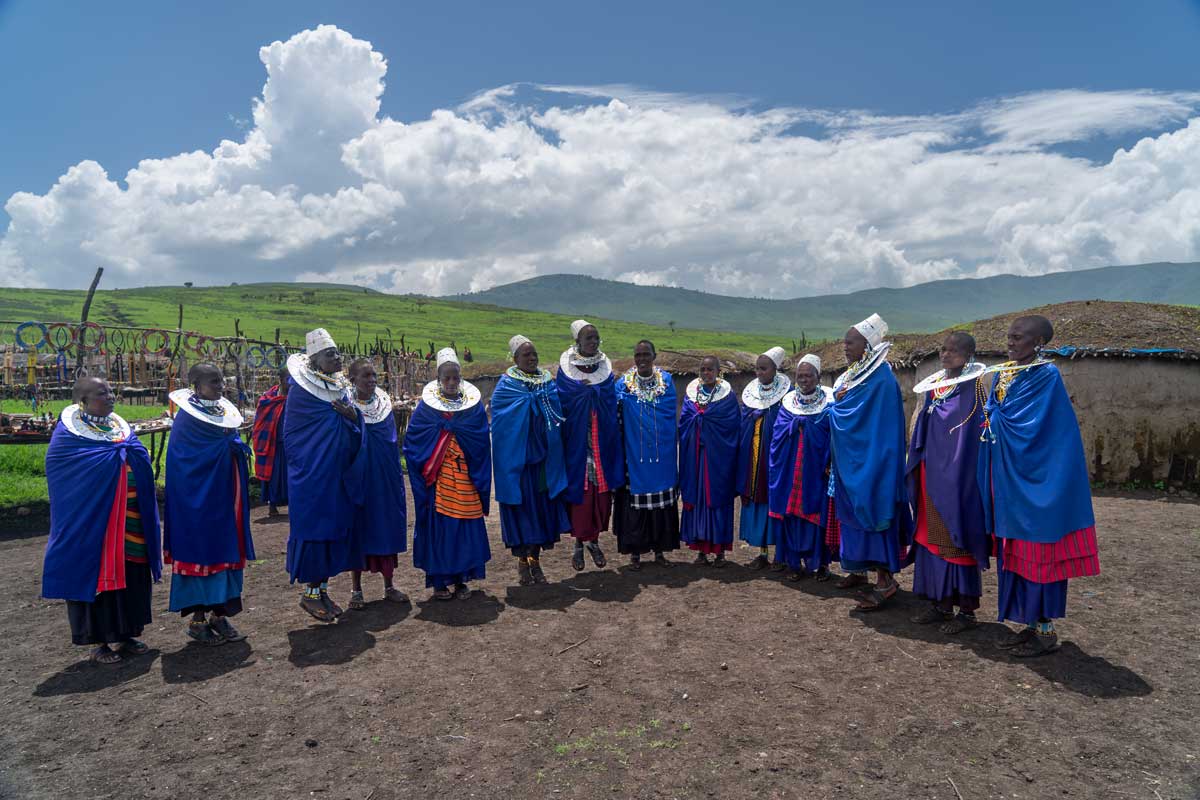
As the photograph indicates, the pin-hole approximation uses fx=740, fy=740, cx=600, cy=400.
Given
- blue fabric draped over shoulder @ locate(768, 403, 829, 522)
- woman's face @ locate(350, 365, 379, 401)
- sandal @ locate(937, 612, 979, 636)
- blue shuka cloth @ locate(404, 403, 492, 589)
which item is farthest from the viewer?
blue fabric draped over shoulder @ locate(768, 403, 829, 522)

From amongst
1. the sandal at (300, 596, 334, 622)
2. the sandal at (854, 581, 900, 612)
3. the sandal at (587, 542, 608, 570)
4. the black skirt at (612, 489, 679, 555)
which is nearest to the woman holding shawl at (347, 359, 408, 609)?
the sandal at (300, 596, 334, 622)

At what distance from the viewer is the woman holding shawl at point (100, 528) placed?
209 inches

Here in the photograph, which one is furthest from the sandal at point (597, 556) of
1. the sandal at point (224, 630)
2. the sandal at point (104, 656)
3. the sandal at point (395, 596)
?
the sandal at point (104, 656)

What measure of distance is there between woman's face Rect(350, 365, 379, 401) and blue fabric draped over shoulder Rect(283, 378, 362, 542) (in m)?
0.39

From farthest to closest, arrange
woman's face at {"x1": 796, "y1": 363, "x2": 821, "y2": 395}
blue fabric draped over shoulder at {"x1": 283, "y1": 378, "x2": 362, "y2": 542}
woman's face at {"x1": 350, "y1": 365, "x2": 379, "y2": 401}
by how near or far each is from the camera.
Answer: woman's face at {"x1": 796, "y1": 363, "x2": 821, "y2": 395} → woman's face at {"x1": 350, "y1": 365, "x2": 379, "y2": 401} → blue fabric draped over shoulder at {"x1": 283, "y1": 378, "x2": 362, "y2": 542}

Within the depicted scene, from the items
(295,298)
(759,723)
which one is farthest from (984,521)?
(295,298)

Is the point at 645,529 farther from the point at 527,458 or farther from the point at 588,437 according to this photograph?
the point at 527,458

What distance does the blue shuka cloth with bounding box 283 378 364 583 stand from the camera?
6121 millimetres

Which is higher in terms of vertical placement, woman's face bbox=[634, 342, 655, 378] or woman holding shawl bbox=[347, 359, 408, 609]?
woman's face bbox=[634, 342, 655, 378]

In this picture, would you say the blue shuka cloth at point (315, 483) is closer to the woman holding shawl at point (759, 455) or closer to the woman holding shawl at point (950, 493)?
the woman holding shawl at point (759, 455)

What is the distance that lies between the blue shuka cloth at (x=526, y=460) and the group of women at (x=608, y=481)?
2 centimetres

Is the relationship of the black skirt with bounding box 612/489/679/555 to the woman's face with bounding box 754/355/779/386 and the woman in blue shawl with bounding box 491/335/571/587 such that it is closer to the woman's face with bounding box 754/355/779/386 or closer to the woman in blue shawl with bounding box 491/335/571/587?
the woman in blue shawl with bounding box 491/335/571/587

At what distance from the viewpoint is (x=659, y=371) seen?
Result: 803 centimetres

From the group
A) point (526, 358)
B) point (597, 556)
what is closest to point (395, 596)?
point (597, 556)
